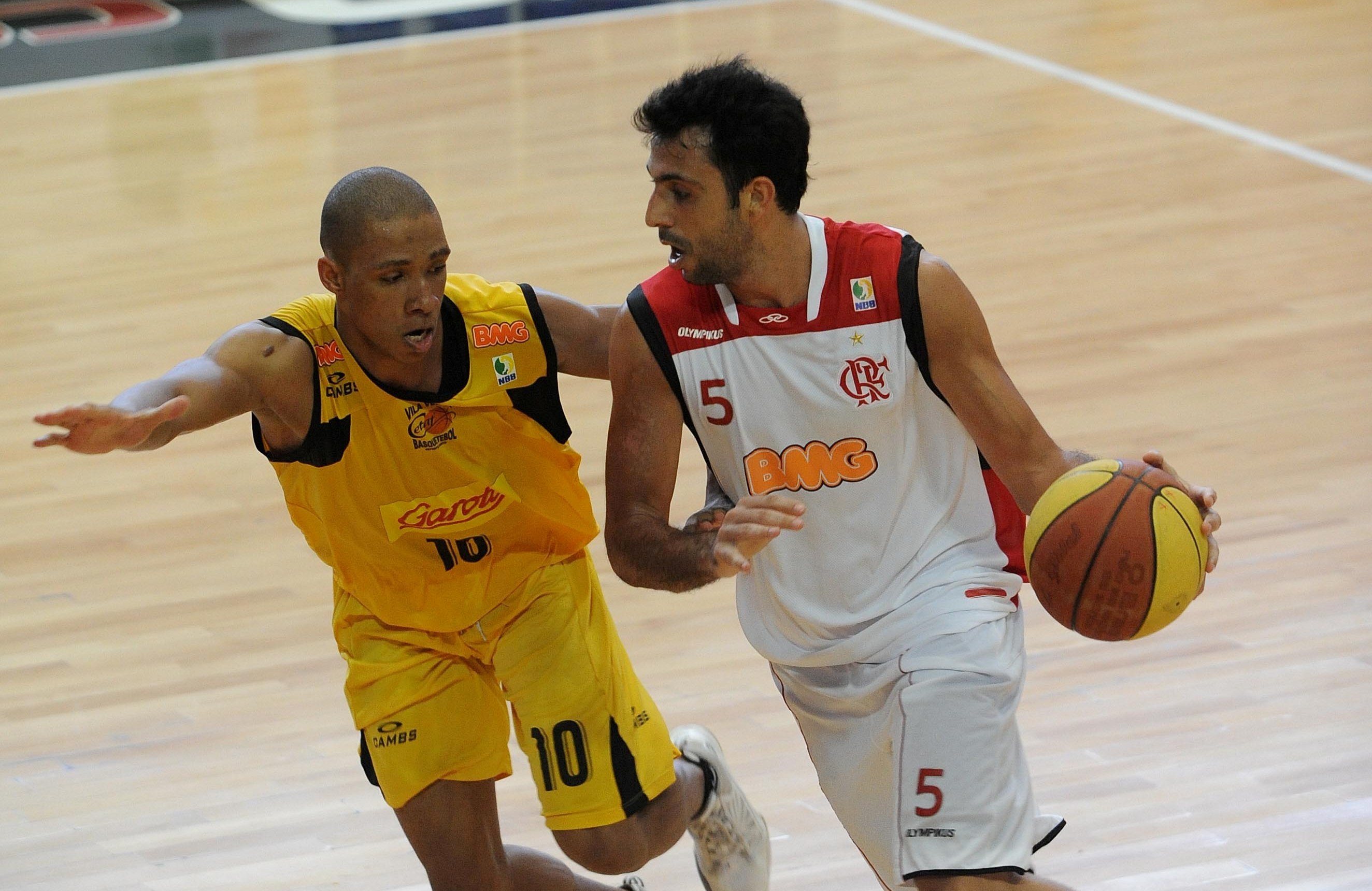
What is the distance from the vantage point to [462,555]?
345 cm

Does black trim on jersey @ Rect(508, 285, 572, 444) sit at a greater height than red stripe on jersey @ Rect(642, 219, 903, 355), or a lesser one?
lesser

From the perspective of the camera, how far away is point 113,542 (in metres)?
5.92

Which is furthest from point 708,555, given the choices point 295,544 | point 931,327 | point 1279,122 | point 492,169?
point 1279,122

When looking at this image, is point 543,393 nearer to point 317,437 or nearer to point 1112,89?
point 317,437

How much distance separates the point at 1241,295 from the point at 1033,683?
132 inches

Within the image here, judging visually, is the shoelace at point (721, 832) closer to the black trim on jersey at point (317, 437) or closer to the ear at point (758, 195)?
the black trim on jersey at point (317, 437)

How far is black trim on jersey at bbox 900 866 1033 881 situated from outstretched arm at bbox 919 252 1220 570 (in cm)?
65

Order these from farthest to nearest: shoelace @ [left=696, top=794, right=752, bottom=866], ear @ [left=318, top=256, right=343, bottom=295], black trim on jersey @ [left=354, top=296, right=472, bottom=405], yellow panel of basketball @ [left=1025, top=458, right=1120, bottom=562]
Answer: shoelace @ [left=696, top=794, right=752, bottom=866] < black trim on jersey @ [left=354, top=296, right=472, bottom=405] < ear @ [left=318, top=256, right=343, bottom=295] < yellow panel of basketball @ [left=1025, top=458, right=1120, bottom=562]

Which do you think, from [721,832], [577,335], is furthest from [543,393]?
[721,832]

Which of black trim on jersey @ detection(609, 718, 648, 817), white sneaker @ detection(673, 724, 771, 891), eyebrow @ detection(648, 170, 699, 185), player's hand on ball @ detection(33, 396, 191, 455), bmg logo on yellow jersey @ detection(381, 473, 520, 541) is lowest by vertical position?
white sneaker @ detection(673, 724, 771, 891)

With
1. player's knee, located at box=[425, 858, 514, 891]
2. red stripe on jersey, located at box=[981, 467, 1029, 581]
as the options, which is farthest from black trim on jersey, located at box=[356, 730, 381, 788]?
red stripe on jersey, located at box=[981, 467, 1029, 581]

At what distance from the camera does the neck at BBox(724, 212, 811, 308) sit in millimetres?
3150

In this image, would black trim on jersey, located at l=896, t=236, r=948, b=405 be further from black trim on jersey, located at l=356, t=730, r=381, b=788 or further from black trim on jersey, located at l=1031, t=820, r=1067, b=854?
black trim on jersey, located at l=356, t=730, r=381, b=788

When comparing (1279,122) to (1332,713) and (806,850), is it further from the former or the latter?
(806,850)
